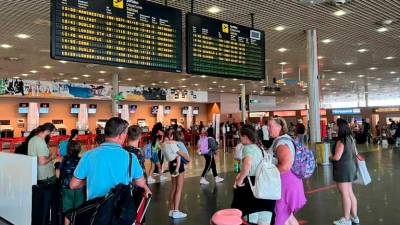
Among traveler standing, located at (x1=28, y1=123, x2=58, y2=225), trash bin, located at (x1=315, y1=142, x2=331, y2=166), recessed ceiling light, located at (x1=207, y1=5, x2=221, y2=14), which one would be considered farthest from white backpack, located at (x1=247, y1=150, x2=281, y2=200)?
trash bin, located at (x1=315, y1=142, x2=331, y2=166)

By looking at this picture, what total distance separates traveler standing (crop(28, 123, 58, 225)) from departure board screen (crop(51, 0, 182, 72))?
4.10 feet

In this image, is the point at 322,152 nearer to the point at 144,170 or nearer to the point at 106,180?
the point at 144,170

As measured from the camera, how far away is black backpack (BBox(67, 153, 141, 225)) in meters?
2.33

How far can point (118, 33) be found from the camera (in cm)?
483

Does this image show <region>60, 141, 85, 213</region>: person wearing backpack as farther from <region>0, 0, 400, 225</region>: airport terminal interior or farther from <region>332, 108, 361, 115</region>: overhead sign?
<region>332, 108, 361, 115</region>: overhead sign

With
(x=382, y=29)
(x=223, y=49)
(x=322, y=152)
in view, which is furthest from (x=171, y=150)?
(x=382, y=29)

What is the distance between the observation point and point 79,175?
2.46m

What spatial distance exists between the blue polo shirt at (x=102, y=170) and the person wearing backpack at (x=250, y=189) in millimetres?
1226

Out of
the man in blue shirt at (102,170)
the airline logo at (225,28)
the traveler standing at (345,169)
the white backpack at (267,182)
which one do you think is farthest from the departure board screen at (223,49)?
the man in blue shirt at (102,170)

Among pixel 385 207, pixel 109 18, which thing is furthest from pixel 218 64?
pixel 385 207

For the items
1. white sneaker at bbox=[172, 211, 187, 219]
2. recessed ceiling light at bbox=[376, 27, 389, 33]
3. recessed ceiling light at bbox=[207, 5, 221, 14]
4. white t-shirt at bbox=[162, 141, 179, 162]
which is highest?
recessed ceiling light at bbox=[376, 27, 389, 33]

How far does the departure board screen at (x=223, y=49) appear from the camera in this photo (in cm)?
561

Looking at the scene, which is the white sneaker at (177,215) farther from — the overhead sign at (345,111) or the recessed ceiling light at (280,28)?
Answer: the overhead sign at (345,111)

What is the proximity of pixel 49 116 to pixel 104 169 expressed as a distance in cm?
2018
